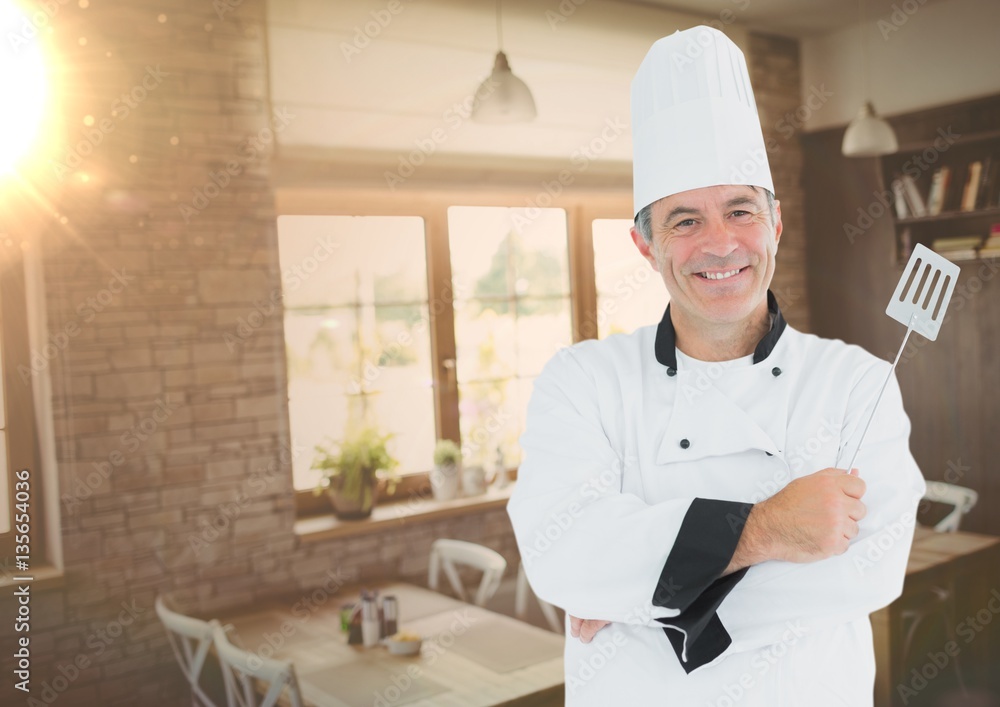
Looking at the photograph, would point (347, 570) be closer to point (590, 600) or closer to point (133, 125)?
point (133, 125)

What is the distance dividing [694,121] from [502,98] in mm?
1765

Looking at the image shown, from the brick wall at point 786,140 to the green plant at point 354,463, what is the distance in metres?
2.03

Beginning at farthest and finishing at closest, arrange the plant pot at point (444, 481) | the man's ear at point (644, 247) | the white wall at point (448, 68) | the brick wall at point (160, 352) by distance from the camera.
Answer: the plant pot at point (444, 481), the white wall at point (448, 68), the brick wall at point (160, 352), the man's ear at point (644, 247)

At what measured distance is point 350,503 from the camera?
10.8 ft

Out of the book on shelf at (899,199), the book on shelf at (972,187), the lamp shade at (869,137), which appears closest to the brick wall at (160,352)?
the lamp shade at (869,137)

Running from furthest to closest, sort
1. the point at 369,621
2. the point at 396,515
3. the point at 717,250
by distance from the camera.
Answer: the point at 396,515, the point at 369,621, the point at 717,250

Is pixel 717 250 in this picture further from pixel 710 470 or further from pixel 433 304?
pixel 433 304

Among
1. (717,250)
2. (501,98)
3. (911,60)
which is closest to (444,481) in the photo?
(501,98)

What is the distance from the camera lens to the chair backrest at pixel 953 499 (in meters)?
3.62

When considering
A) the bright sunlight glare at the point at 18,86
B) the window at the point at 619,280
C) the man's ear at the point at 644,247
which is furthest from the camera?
the window at the point at 619,280

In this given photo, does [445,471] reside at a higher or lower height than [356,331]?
lower

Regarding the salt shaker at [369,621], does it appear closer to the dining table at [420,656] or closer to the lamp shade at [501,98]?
the dining table at [420,656]

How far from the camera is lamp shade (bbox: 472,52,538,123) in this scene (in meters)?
3.01

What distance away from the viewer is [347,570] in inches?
128
